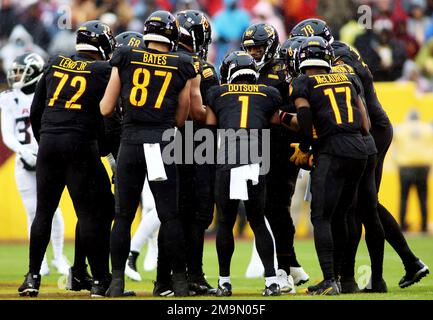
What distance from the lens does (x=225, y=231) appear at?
901 centimetres

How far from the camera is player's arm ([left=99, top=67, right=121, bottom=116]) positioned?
8695 millimetres

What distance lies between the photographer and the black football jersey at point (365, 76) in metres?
9.85

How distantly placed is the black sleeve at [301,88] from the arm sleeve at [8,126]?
13.6ft

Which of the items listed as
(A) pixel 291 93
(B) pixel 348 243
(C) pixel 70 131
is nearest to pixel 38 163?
(C) pixel 70 131

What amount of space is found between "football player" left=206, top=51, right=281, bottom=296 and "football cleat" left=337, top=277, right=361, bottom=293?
2.51 ft

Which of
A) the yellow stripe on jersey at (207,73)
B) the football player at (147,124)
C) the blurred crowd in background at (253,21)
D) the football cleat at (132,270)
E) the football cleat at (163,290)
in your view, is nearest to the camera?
the football player at (147,124)

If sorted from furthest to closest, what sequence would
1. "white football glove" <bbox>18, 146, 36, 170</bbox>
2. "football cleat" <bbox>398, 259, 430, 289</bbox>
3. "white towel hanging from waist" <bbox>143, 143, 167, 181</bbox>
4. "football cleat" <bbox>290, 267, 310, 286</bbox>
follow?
"white football glove" <bbox>18, 146, 36, 170</bbox>
"football cleat" <bbox>290, 267, 310, 286</bbox>
"football cleat" <bbox>398, 259, 430, 289</bbox>
"white towel hanging from waist" <bbox>143, 143, 167, 181</bbox>

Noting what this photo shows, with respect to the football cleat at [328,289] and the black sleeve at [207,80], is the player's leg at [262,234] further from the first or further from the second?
the black sleeve at [207,80]

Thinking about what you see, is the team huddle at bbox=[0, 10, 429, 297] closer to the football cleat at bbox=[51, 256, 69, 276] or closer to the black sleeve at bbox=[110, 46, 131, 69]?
the black sleeve at bbox=[110, 46, 131, 69]

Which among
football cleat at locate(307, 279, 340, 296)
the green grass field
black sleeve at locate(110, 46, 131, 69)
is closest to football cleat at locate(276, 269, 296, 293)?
the green grass field

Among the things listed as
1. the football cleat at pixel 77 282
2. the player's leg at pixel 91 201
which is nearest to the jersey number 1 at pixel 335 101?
the player's leg at pixel 91 201

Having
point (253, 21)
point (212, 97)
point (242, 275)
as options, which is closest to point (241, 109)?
point (212, 97)

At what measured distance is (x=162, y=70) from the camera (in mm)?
8695

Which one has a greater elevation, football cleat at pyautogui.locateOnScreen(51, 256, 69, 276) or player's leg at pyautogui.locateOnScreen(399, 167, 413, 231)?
player's leg at pyautogui.locateOnScreen(399, 167, 413, 231)
